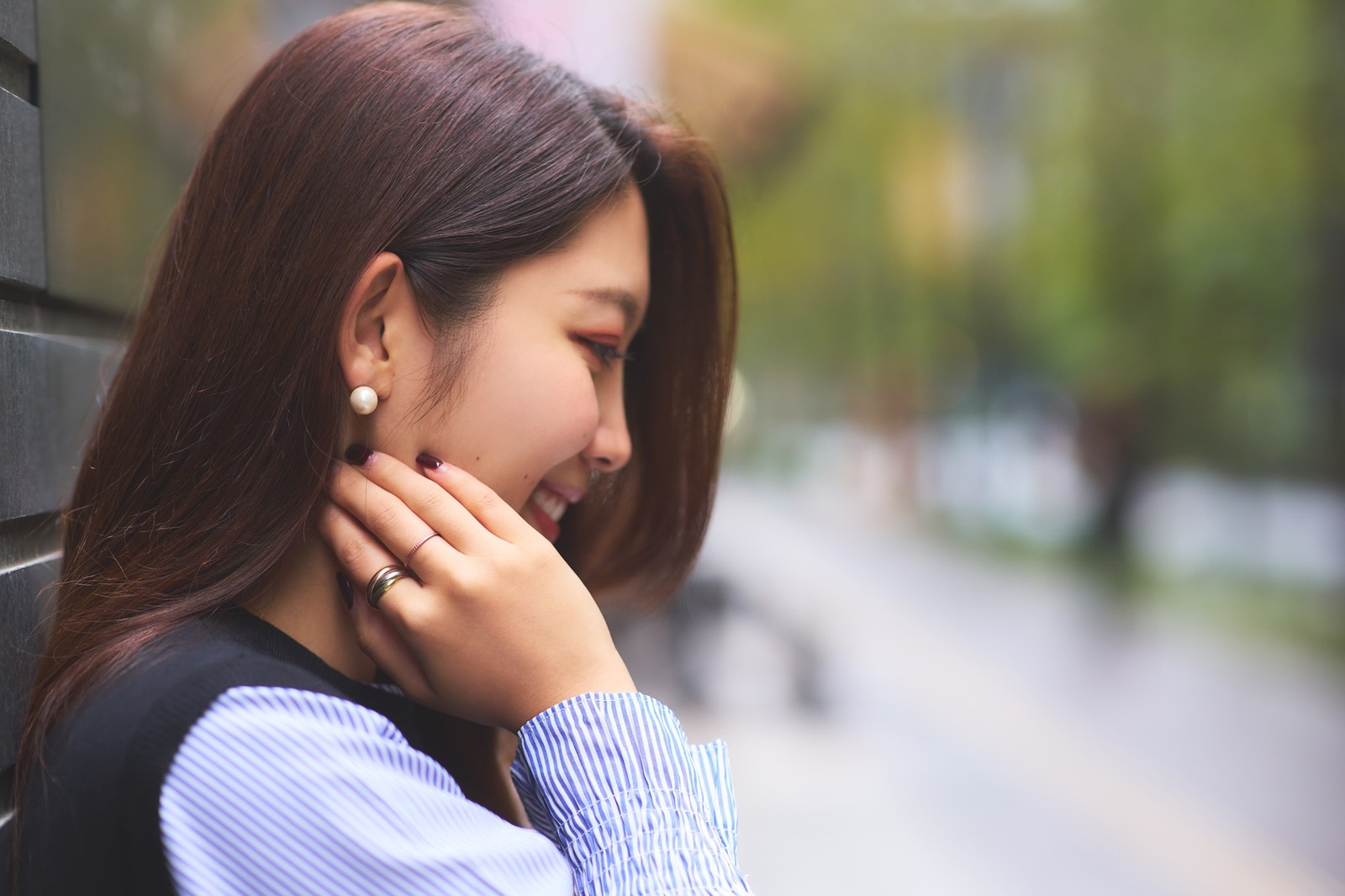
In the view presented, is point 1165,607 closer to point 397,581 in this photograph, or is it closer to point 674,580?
point 674,580

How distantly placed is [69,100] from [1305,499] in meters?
16.3

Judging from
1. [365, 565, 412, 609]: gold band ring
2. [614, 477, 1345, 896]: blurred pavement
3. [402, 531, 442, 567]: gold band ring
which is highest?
[402, 531, 442, 567]: gold band ring

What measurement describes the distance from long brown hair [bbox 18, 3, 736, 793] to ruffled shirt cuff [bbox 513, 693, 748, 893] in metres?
0.38

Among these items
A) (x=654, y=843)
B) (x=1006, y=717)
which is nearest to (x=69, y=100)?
(x=654, y=843)

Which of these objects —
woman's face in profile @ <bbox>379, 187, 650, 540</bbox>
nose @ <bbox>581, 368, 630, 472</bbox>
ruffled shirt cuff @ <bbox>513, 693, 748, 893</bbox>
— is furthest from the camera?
nose @ <bbox>581, 368, 630, 472</bbox>

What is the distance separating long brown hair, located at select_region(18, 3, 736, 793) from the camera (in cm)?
122

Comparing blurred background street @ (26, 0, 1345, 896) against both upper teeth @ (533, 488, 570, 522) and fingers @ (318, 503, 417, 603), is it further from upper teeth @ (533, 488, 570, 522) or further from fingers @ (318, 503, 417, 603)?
fingers @ (318, 503, 417, 603)

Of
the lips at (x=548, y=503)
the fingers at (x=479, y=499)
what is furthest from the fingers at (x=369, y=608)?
the lips at (x=548, y=503)

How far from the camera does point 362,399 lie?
50.4 inches

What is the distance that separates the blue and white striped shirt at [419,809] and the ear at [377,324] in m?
0.40

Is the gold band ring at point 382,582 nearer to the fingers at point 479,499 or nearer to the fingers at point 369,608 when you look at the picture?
the fingers at point 369,608

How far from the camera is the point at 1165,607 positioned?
1146cm

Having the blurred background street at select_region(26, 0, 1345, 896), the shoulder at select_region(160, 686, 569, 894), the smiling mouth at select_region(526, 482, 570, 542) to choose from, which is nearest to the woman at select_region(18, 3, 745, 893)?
the shoulder at select_region(160, 686, 569, 894)

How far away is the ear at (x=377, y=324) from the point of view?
126cm
